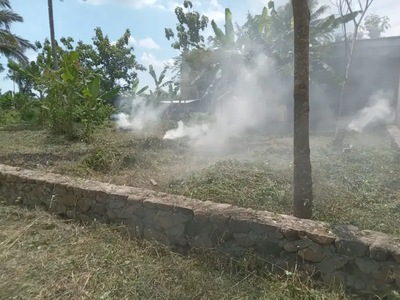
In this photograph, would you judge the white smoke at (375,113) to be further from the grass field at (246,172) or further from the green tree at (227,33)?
the green tree at (227,33)

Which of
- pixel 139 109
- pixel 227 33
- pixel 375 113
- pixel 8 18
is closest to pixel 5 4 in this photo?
pixel 8 18

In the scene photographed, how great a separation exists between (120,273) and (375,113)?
12.4 m

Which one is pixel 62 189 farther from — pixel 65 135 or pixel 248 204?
pixel 65 135

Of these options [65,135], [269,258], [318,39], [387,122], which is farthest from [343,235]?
[318,39]

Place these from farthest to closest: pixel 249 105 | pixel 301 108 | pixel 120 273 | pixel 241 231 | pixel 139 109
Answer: pixel 139 109 → pixel 249 105 → pixel 301 108 → pixel 241 231 → pixel 120 273

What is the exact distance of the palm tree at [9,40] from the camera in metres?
19.0

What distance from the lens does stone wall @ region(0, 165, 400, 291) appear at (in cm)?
274

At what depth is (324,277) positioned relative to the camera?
2889mm

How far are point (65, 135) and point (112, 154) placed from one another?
3957 mm

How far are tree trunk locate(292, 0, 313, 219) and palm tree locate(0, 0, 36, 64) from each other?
19.9 m

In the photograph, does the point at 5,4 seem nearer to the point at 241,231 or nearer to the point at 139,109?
the point at 139,109

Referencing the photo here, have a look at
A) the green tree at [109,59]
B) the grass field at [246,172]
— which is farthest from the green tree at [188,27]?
the grass field at [246,172]

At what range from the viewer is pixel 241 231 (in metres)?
3.24

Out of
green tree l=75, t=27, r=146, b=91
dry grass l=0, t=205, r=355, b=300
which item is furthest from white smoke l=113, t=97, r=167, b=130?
dry grass l=0, t=205, r=355, b=300
